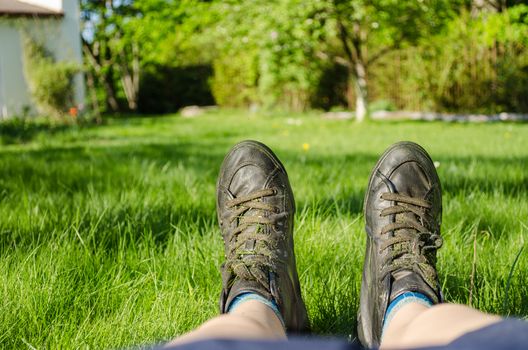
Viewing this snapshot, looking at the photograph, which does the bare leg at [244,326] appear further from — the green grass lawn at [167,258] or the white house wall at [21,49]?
the white house wall at [21,49]

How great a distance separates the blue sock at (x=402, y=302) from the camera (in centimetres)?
131

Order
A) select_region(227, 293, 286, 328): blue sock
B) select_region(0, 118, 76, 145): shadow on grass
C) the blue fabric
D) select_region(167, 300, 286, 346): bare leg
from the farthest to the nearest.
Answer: select_region(0, 118, 76, 145): shadow on grass → select_region(227, 293, 286, 328): blue sock → select_region(167, 300, 286, 346): bare leg → the blue fabric

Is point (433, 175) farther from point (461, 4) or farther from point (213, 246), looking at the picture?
point (461, 4)

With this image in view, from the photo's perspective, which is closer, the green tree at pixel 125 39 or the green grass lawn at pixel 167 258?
the green grass lawn at pixel 167 258

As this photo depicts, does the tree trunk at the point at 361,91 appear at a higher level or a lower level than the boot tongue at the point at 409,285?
higher

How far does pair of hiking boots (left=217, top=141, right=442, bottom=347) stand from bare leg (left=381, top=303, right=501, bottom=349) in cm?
11

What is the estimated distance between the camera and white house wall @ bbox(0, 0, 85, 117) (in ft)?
37.9

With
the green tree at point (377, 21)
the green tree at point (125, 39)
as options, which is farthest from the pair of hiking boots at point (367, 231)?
the green tree at point (125, 39)

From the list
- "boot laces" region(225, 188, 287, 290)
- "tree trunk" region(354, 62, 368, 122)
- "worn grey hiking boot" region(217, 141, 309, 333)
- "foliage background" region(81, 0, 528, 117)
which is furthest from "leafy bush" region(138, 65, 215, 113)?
"boot laces" region(225, 188, 287, 290)

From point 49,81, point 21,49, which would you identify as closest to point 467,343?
point 49,81

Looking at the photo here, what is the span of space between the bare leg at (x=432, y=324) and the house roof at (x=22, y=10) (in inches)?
494

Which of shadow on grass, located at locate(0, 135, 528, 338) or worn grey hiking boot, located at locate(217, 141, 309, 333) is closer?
worn grey hiking boot, located at locate(217, 141, 309, 333)

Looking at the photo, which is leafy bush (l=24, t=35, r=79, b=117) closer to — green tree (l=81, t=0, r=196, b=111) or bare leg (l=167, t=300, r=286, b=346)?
green tree (l=81, t=0, r=196, b=111)

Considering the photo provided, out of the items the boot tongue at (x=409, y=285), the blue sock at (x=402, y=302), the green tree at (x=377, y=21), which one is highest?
the green tree at (x=377, y=21)
